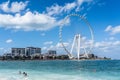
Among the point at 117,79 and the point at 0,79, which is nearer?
the point at 0,79

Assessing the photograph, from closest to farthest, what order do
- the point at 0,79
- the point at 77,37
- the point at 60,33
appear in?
the point at 0,79 → the point at 60,33 → the point at 77,37

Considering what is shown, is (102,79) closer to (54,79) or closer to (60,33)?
(54,79)

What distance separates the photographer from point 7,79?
35.7 m

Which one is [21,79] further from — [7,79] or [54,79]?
[54,79]

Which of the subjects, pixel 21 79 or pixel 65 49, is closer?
pixel 21 79

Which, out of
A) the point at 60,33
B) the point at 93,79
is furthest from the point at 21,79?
the point at 60,33

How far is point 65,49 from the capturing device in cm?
9925

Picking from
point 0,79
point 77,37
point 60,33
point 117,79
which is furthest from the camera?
point 77,37

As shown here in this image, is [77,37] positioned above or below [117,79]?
above

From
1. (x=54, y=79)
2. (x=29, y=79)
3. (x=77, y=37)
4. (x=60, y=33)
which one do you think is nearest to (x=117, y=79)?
(x=54, y=79)

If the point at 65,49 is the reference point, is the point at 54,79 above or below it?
below

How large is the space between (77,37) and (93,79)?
61965mm

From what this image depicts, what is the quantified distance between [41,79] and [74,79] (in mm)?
4367

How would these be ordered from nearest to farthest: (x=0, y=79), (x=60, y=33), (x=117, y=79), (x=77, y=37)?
1. (x=0, y=79)
2. (x=117, y=79)
3. (x=60, y=33)
4. (x=77, y=37)
